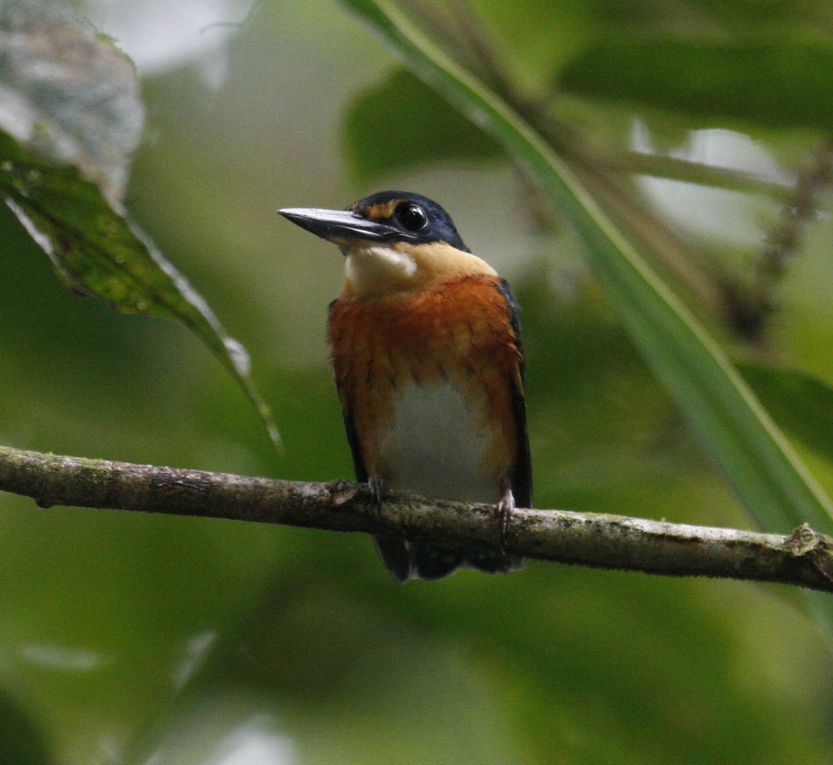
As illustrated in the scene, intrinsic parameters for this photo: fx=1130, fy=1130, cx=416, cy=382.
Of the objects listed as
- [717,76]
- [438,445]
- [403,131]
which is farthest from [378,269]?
[717,76]

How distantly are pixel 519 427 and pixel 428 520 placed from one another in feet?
3.76

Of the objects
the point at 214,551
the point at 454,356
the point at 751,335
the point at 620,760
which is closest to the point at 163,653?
the point at 214,551

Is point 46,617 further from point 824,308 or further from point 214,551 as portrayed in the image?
point 824,308

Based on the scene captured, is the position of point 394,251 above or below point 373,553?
above

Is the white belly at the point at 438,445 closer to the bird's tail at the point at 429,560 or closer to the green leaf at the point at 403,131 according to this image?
the bird's tail at the point at 429,560

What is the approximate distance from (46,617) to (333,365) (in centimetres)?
109

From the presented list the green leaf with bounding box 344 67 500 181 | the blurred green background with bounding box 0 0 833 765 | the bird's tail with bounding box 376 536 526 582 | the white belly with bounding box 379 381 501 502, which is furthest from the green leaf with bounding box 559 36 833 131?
the bird's tail with bounding box 376 536 526 582

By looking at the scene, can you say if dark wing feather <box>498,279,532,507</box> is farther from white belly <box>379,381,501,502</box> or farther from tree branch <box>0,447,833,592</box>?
tree branch <box>0,447,833,592</box>

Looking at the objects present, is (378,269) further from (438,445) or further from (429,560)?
(429,560)

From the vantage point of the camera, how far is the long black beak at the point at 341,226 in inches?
112

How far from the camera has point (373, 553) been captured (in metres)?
3.54

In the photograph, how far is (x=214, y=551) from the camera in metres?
3.25

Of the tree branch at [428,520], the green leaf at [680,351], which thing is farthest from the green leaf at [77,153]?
the green leaf at [680,351]

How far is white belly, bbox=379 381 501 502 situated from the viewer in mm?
3248
